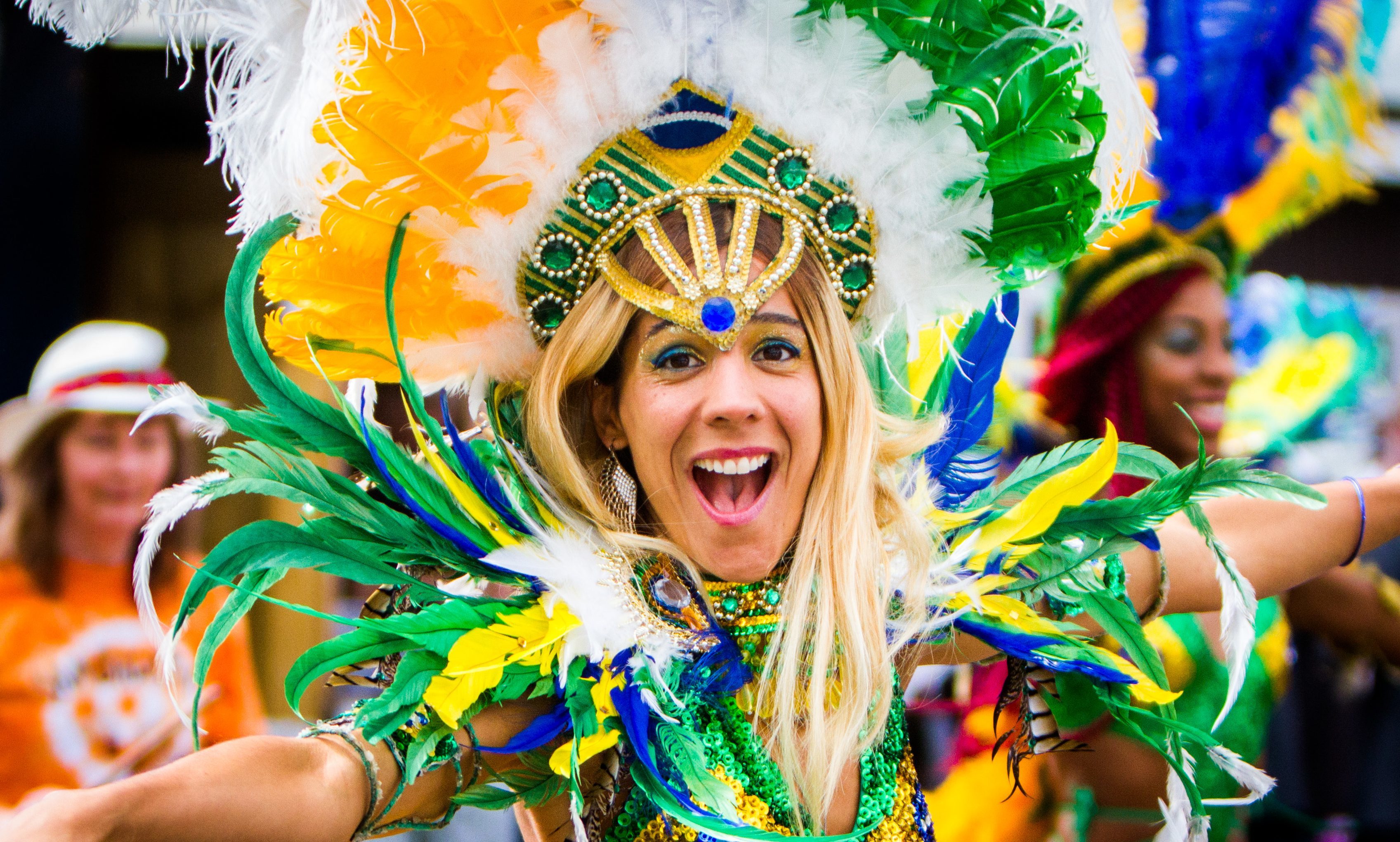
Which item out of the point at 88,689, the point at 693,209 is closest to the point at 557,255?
the point at 693,209

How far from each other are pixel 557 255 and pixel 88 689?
2109 millimetres

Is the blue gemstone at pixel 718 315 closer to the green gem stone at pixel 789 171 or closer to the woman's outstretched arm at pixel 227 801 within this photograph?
the green gem stone at pixel 789 171

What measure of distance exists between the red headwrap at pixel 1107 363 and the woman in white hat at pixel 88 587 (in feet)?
8.76

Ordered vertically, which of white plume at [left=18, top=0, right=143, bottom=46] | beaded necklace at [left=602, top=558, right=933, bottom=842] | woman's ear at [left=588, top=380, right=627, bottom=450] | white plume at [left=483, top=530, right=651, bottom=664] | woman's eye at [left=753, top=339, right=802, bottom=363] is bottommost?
beaded necklace at [left=602, top=558, right=933, bottom=842]

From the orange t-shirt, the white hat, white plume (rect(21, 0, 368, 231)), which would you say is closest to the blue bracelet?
white plume (rect(21, 0, 368, 231))

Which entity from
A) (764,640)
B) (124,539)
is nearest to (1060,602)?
(764,640)

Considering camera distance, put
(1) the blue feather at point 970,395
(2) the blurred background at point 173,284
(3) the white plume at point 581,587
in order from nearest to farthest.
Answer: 1. (3) the white plume at point 581,587
2. (1) the blue feather at point 970,395
3. (2) the blurred background at point 173,284

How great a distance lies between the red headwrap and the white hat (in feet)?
9.10

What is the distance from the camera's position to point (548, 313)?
181 cm

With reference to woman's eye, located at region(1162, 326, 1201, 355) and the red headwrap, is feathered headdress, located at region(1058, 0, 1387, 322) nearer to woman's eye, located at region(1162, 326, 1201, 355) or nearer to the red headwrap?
the red headwrap

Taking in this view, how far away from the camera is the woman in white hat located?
298 cm

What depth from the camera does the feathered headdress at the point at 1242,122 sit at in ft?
10.0

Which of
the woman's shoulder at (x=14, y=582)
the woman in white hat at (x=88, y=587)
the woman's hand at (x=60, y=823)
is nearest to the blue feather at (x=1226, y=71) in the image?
the woman in white hat at (x=88, y=587)

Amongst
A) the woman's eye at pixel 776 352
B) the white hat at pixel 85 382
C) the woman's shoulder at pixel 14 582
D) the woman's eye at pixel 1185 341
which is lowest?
the woman's shoulder at pixel 14 582
